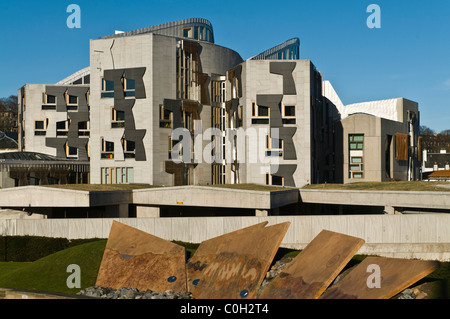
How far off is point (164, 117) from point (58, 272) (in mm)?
29379

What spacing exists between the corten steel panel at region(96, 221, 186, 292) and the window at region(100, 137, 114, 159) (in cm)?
2874

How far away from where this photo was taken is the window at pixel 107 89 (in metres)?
50.2

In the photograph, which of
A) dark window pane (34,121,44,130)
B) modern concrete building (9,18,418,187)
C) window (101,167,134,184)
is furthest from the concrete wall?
dark window pane (34,121,44,130)

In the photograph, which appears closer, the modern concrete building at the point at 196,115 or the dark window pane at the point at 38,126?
the modern concrete building at the point at 196,115

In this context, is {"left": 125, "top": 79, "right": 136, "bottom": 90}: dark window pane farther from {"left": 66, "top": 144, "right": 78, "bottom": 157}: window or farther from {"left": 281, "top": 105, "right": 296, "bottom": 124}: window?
{"left": 66, "top": 144, "right": 78, "bottom": 157}: window

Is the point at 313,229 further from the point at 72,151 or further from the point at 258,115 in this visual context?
the point at 72,151

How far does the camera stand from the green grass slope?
20.1 m

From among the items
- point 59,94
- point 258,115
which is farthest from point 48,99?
point 258,115

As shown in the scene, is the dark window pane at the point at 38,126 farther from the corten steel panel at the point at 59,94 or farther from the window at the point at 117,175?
the window at the point at 117,175

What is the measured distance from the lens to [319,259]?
1833 centimetres

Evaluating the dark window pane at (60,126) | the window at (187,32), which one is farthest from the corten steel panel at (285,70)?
the dark window pane at (60,126)

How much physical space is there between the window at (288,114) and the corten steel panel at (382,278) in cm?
3223

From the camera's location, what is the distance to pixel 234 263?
19156 millimetres

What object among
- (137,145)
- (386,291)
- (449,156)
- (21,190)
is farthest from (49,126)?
(449,156)
